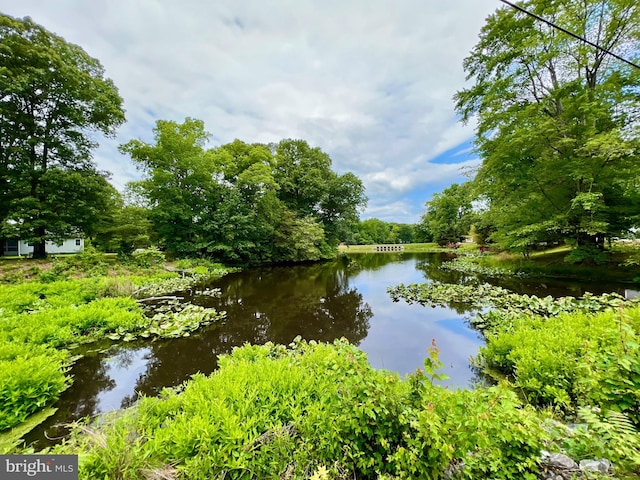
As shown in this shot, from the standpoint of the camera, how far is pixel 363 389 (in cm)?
182

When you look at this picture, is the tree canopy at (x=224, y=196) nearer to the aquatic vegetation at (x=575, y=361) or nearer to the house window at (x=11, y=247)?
the house window at (x=11, y=247)

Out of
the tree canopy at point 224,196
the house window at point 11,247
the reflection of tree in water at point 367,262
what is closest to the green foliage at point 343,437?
the reflection of tree in water at point 367,262

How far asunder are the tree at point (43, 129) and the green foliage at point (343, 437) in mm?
14380

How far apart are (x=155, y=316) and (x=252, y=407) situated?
534 centimetres

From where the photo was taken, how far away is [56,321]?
494cm

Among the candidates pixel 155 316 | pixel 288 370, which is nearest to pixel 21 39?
pixel 155 316

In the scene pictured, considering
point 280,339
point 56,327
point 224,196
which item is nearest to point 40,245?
point 224,196

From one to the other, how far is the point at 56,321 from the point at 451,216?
40.6 metres

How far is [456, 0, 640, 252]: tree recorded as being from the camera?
8.52 m

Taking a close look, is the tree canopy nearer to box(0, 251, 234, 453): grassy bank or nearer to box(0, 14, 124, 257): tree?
box(0, 14, 124, 257): tree

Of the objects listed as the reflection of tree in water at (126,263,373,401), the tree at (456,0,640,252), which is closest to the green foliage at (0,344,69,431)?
the reflection of tree in water at (126,263,373,401)

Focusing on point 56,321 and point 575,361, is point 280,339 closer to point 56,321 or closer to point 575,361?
point 56,321

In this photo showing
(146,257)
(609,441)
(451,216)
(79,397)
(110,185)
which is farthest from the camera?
(451,216)

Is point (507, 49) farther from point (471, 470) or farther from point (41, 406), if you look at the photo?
point (41, 406)
